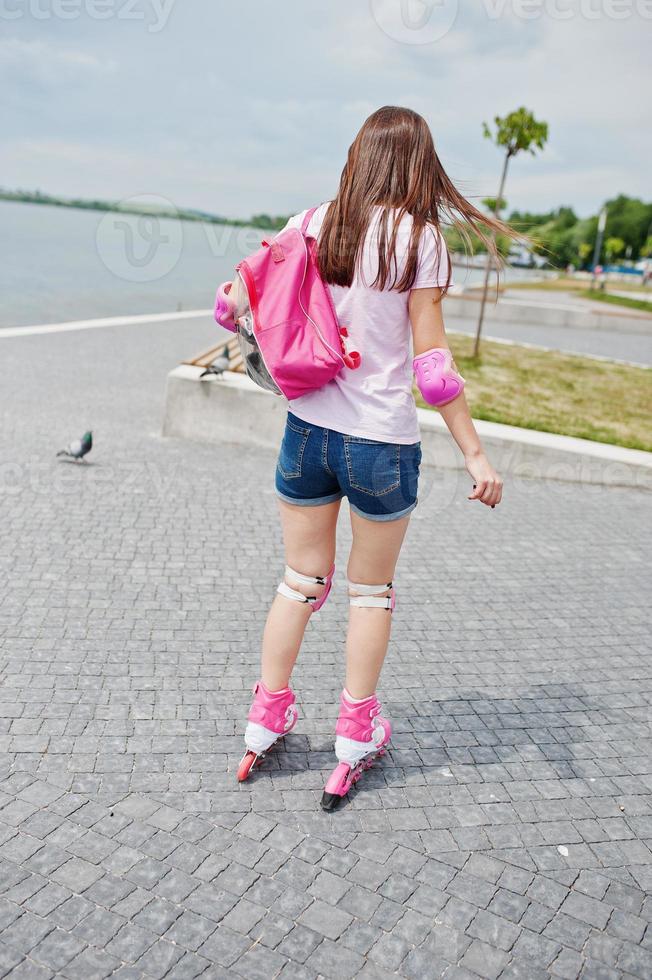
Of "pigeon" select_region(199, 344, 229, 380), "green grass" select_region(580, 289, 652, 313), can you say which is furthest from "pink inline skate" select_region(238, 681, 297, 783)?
"green grass" select_region(580, 289, 652, 313)

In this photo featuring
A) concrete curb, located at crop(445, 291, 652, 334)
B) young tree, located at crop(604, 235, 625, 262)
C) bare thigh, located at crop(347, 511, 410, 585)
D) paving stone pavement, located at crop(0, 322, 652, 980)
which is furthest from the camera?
young tree, located at crop(604, 235, 625, 262)

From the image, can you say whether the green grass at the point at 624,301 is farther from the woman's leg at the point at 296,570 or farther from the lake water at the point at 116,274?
the woman's leg at the point at 296,570

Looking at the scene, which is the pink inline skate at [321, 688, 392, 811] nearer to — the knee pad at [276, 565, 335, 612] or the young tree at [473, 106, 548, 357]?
the knee pad at [276, 565, 335, 612]

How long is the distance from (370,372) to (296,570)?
719 millimetres

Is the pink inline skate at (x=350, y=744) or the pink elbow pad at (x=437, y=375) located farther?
the pink inline skate at (x=350, y=744)

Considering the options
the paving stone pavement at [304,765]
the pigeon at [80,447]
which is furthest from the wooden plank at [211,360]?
the paving stone pavement at [304,765]

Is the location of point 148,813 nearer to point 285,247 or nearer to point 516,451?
point 285,247

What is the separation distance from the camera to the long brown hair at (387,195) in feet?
7.86

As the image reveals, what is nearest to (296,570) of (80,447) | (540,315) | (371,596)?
(371,596)

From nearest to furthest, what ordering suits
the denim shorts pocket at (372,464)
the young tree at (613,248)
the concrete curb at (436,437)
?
the denim shorts pocket at (372,464), the concrete curb at (436,437), the young tree at (613,248)

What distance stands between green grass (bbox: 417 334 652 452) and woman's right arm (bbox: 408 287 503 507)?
5.23 metres

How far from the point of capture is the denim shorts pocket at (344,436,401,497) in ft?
8.26

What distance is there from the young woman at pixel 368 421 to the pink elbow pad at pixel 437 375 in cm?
A: 5

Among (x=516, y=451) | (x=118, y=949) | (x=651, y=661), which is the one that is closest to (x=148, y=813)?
(x=118, y=949)
